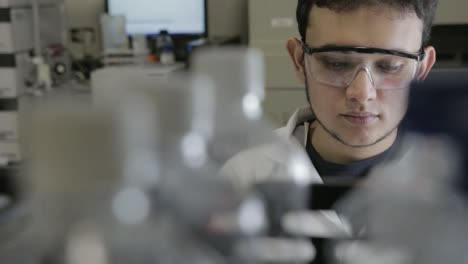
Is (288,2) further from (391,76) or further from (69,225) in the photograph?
(69,225)

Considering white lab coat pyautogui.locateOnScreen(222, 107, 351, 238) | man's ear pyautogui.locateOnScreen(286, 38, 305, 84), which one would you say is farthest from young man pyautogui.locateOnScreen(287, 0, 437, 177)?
white lab coat pyautogui.locateOnScreen(222, 107, 351, 238)

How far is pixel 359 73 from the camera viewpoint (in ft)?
2.38

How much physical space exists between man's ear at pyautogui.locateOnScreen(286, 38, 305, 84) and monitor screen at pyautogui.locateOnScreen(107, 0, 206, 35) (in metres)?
2.96

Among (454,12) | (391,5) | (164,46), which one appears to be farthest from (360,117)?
(164,46)

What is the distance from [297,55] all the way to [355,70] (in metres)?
0.29

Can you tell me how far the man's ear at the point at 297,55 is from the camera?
1.00m

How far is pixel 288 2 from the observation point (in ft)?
11.4

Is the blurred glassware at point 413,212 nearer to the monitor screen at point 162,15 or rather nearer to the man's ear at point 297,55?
the man's ear at point 297,55

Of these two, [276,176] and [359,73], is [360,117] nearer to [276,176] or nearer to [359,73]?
[359,73]

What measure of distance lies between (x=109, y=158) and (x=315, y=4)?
0.76 m

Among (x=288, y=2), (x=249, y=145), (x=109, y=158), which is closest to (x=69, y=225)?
(x=109, y=158)

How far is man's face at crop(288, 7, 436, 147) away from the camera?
0.73m

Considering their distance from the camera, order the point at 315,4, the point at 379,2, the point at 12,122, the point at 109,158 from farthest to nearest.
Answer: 1. the point at 12,122
2. the point at 315,4
3. the point at 379,2
4. the point at 109,158

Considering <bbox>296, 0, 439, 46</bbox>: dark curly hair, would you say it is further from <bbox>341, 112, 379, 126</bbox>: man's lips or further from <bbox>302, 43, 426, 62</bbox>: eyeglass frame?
<bbox>341, 112, 379, 126</bbox>: man's lips
